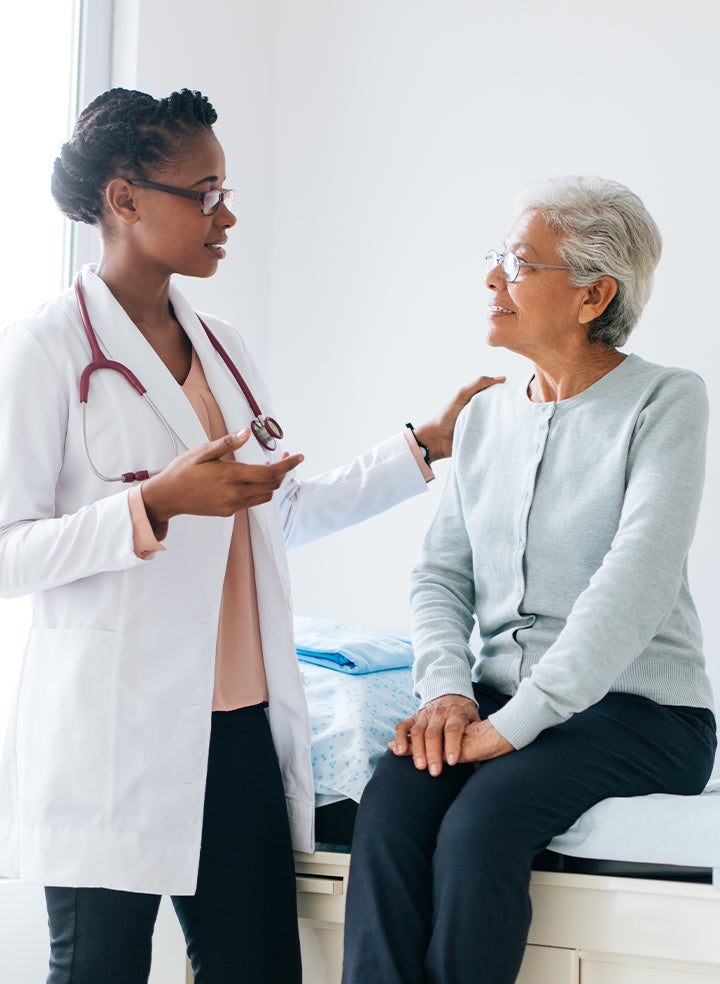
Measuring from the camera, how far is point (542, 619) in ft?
5.11

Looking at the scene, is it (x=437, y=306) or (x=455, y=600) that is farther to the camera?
(x=437, y=306)

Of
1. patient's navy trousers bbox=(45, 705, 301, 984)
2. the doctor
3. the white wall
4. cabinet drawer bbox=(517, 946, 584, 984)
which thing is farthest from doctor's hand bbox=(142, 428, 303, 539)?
the white wall

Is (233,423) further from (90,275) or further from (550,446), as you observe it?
(550,446)

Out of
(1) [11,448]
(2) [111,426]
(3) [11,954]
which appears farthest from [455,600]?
(3) [11,954]

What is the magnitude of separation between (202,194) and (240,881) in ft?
3.17

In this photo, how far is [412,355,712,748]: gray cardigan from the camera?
55.3 inches

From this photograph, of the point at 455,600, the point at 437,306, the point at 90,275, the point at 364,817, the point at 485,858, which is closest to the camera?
the point at 485,858

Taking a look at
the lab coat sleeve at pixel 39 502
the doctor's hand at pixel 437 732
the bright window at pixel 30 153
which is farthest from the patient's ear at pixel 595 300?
the bright window at pixel 30 153

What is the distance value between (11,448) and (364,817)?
659 mm

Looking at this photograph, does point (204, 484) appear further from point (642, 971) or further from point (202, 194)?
point (642, 971)

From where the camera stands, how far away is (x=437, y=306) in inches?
→ 111

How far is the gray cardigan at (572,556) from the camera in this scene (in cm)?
140

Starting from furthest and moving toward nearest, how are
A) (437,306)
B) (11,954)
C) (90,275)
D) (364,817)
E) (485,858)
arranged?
1. (437,306)
2. (11,954)
3. (90,275)
4. (364,817)
5. (485,858)

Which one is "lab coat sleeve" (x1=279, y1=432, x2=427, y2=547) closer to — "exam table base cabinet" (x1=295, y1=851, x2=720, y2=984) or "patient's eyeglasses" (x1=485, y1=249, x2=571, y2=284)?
"patient's eyeglasses" (x1=485, y1=249, x2=571, y2=284)
